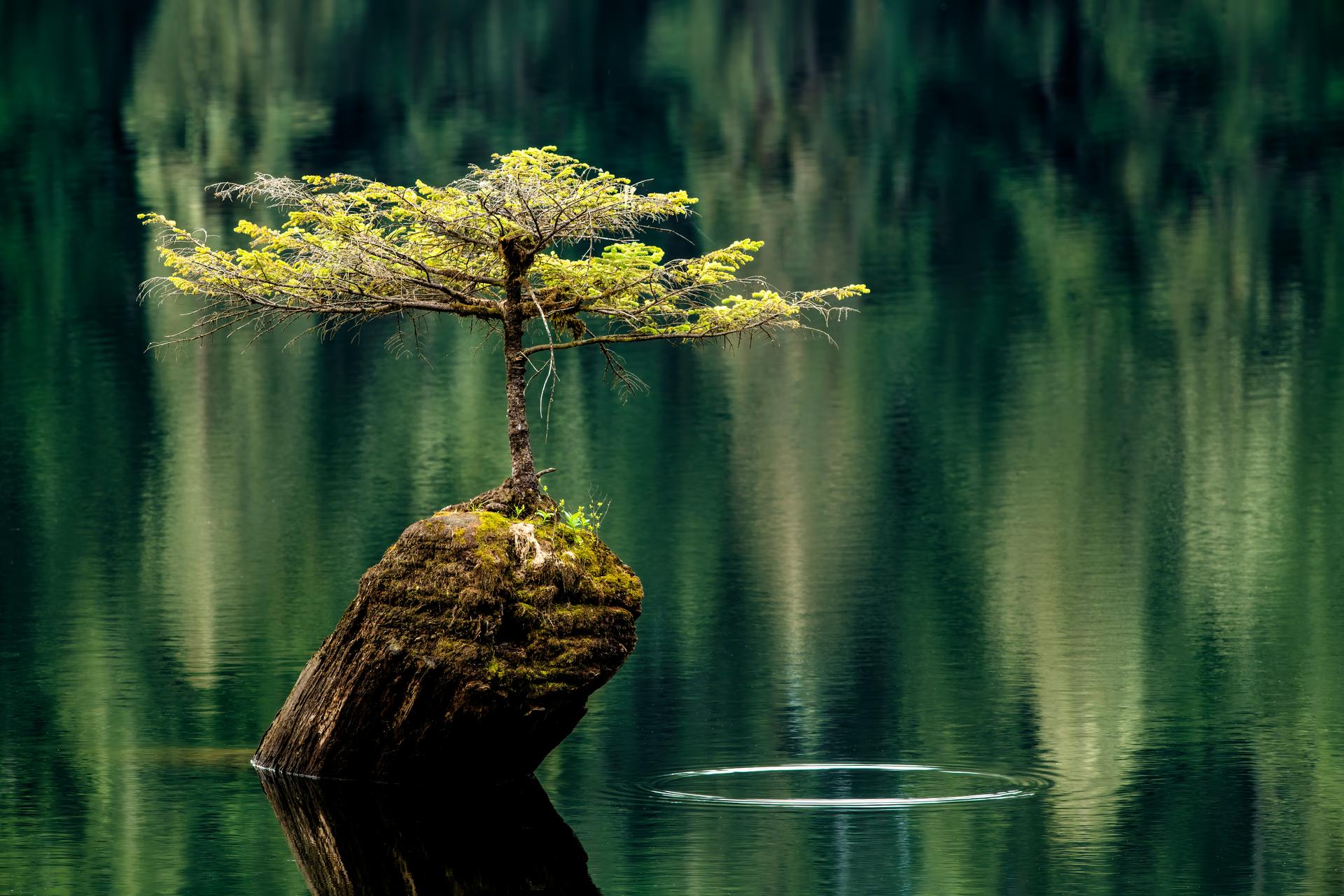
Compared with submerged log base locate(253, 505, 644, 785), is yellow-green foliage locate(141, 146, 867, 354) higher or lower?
higher

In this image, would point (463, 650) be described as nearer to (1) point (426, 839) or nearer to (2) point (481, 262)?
(1) point (426, 839)

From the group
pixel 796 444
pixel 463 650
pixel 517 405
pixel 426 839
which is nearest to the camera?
pixel 426 839

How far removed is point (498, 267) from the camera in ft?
51.6

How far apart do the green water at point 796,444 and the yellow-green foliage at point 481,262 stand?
12.3 ft

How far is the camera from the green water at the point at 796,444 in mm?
15031

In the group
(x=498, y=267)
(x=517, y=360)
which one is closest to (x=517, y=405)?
(x=517, y=360)

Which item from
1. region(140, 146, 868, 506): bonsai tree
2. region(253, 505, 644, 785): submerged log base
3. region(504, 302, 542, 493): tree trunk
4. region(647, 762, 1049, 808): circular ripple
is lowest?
region(647, 762, 1049, 808): circular ripple

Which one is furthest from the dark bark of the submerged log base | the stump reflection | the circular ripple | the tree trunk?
the circular ripple

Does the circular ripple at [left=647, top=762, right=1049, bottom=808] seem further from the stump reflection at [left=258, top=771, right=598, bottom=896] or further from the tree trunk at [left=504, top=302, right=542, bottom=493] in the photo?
the tree trunk at [left=504, top=302, right=542, bottom=493]

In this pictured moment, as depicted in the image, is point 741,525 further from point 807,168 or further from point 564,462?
point 807,168

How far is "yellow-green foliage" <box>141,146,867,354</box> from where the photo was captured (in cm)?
1477

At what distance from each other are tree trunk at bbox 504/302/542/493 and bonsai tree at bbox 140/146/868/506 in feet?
0.04

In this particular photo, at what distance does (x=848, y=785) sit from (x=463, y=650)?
128 inches

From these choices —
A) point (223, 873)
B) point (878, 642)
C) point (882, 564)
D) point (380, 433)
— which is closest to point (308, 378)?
point (380, 433)
